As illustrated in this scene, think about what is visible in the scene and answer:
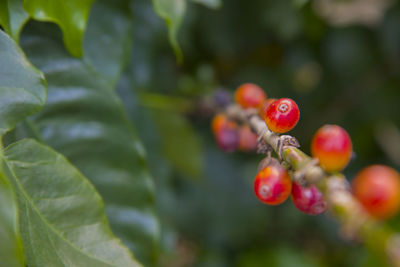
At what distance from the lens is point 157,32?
0.99 metres

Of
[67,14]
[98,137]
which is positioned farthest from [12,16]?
[98,137]

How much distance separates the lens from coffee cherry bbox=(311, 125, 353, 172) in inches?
14.3

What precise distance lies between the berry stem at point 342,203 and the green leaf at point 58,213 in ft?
0.61

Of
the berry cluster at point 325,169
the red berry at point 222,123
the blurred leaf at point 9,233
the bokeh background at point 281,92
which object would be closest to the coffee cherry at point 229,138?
the red berry at point 222,123

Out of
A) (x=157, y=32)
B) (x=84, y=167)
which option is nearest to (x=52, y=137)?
(x=84, y=167)

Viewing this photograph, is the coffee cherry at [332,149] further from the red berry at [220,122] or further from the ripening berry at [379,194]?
the red berry at [220,122]

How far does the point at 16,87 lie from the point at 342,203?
0.33 m

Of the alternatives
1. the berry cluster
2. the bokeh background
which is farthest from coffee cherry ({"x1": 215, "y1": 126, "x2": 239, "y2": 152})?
the bokeh background

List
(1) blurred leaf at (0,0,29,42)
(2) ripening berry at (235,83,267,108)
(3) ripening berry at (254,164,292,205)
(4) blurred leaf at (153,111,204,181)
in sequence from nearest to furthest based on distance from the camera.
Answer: (3) ripening berry at (254,164,292,205) → (1) blurred leaf at (0,0,29,42) → (2) ripening berry at (235,83,267,108) → (4) blurred leaf at (153,111,204,181)

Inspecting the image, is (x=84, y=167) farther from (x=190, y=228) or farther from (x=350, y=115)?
(x=350, y=115)

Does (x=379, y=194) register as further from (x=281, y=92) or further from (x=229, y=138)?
(x=281, y=92)

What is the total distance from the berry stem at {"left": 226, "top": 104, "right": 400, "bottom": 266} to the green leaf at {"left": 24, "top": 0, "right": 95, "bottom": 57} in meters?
0.28

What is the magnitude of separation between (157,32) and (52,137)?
52cm

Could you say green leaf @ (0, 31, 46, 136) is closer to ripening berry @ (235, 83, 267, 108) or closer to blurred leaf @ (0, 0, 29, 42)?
blurred leaf @ (0, 0, 29, 42)
